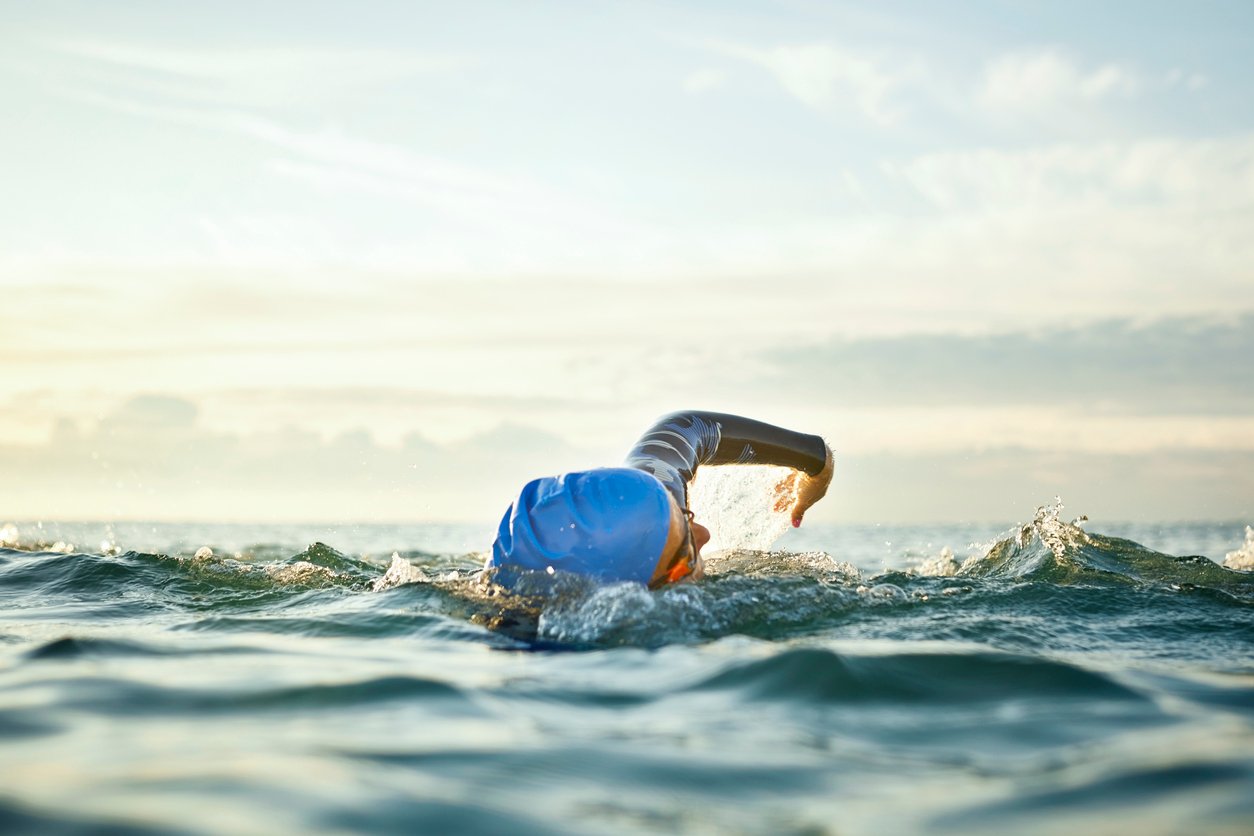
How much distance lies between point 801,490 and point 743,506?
526 mm

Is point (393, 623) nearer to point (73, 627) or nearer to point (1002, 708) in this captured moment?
point (73, 627)

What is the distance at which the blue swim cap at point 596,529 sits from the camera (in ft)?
17.8

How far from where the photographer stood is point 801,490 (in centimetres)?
849

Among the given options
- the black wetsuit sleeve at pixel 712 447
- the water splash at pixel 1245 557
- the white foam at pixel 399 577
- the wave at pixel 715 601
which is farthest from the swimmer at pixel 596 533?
the water splash at pixel 1245 557

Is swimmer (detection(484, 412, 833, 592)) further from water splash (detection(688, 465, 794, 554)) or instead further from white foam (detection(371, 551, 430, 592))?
water splash (detection(688, 465, 794, 554))

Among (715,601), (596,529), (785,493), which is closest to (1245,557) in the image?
(785,493)

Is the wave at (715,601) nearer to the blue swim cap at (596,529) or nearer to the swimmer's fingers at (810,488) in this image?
the blue swim cap at (596,529)

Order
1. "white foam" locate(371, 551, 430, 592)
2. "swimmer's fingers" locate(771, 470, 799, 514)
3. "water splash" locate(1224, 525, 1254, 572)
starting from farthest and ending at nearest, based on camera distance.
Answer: "water splash" locate(1224, 525, 1254, 572) → "swimmer's fingers" locate(771, 470, 799, 514) → "white foam" locate(371, 551, 430, 592)

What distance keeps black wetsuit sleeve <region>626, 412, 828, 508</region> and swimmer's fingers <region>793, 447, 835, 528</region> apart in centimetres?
6

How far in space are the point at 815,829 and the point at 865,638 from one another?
8.40 feet

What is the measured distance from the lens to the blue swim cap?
5.44 m

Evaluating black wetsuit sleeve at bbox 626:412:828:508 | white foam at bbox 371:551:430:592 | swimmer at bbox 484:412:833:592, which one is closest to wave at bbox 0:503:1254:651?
white foam at bbox 371:551:430:592

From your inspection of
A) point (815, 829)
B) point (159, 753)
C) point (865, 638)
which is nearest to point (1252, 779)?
point (815, 829)

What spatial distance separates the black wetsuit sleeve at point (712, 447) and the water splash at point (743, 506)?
14.5 inches
